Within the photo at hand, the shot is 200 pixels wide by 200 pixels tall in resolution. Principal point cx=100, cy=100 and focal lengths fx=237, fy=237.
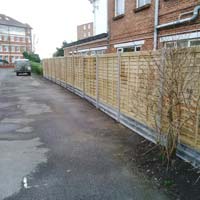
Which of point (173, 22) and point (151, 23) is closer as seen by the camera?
point (173, 22)

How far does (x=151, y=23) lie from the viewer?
1029 cm

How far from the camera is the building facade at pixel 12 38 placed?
3088 inches

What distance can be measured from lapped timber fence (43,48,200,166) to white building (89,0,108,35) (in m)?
13.1

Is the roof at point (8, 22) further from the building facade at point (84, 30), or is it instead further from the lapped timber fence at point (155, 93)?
the lapped timber fence at point (155, 93)

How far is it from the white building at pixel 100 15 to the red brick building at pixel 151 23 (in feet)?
21.5

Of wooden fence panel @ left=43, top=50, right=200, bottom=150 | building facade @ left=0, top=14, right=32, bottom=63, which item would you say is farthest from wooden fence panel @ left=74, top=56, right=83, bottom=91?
building facade @ left=0, top=14, right=32, bottom=63

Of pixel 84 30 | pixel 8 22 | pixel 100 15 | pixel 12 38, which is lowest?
pixel 100 15

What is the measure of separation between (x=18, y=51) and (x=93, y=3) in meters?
68.3

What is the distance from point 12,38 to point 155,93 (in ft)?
281

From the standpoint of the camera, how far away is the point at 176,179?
11.8ft

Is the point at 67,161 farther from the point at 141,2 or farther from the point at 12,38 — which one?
the point at 12,38

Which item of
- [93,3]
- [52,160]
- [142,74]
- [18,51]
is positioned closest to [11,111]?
[52,160]

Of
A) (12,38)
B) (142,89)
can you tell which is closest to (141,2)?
(142,89)

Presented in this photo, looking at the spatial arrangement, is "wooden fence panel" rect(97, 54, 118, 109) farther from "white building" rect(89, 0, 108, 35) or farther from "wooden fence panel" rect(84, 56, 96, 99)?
"white building" rect(89, 0, 108, 35)
